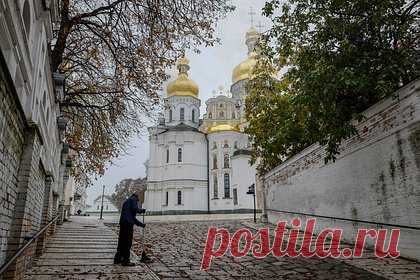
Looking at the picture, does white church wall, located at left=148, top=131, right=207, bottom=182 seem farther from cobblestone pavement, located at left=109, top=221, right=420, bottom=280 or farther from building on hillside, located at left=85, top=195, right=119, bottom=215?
cobblestone pavement, located at left=109, top=221, right=420, bottom=280

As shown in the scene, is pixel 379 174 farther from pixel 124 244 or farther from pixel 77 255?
pixel 77 255

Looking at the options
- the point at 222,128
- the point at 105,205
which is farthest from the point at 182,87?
the point at 105,205

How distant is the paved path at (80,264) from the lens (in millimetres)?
6809

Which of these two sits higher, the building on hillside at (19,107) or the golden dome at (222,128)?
the golden dome at (222,128)

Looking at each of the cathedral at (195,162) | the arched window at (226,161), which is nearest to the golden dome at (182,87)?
the cathedral at (195,162)

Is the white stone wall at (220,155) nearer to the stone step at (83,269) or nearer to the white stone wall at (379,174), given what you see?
the white stone wall at (379,174)

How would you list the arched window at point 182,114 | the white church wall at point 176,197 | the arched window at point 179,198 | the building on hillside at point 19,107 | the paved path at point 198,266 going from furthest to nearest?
the arched window at point 182,114 → the arched window at point 179,198 → the white church wall at point 176,197 → the paved path at point 198,266 → the building on hillside at point 19,107

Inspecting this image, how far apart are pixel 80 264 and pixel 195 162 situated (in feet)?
130

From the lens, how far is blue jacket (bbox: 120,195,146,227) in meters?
8.38

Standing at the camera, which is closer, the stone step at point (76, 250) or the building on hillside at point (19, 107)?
the building on hillside at point (19, 107)

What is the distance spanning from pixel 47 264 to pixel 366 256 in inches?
278

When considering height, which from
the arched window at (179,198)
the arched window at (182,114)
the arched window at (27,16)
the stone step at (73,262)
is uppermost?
the arched window at (182,114)

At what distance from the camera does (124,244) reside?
8.21m

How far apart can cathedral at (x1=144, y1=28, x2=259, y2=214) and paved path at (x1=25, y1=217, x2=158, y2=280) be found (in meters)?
32.4
